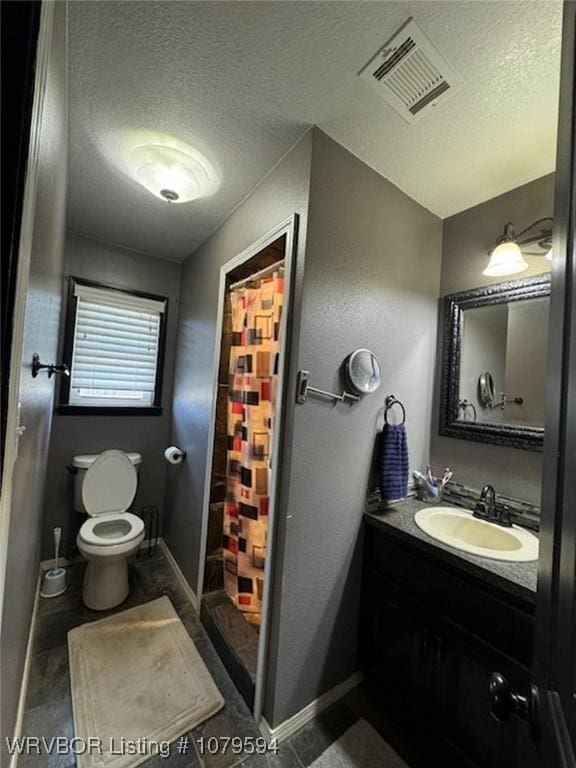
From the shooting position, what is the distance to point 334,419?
1305mm

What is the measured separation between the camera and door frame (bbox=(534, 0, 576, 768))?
0.44 metres

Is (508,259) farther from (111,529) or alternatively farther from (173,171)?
(111,529)

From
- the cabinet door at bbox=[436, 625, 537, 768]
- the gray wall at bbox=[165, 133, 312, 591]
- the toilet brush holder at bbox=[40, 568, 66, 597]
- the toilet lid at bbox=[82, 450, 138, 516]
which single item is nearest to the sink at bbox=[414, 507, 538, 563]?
the cabinet door at bbox=[436, 625, 537, 768]

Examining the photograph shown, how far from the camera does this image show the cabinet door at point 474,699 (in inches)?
37.6

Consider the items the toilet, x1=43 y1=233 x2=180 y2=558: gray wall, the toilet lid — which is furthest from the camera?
x1=43 y1=233 x2=180 y2=558: gray wall

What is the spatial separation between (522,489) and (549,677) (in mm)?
1109

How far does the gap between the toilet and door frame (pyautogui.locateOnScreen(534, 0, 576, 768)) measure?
196 cm

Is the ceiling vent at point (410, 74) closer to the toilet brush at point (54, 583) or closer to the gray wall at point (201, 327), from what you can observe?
the gray wall at point (201, 327)

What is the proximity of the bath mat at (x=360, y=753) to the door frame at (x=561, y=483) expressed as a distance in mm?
1071

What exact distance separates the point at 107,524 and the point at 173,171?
7.11 feet

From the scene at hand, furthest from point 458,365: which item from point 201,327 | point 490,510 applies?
point 201,327

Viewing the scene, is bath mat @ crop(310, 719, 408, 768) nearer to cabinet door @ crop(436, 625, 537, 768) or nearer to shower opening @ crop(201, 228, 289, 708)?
cabinet door @ crop(436, 625, 537, 768)

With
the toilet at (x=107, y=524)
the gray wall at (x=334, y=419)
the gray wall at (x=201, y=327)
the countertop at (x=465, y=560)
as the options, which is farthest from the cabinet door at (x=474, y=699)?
the toilet at (x=107, y=524)

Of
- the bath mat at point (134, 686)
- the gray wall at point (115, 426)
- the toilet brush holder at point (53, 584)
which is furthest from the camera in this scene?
the gray wall at point (115, 426)
